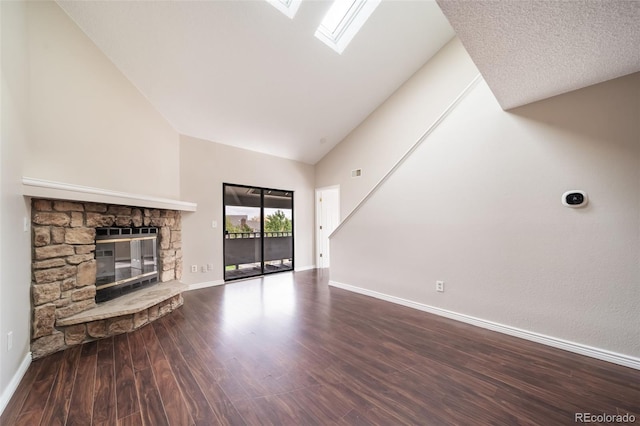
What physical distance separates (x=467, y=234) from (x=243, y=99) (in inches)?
148

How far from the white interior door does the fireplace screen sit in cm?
358

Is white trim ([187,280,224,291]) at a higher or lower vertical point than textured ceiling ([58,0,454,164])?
lower

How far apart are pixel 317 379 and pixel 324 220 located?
466 centimetres

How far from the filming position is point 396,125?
4477 millimetres

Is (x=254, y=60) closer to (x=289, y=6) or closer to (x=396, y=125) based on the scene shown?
(x=289, y=6)

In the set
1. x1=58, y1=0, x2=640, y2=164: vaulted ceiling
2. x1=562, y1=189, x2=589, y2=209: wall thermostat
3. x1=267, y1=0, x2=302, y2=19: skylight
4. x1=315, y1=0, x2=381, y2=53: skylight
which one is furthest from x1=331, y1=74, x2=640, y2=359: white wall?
x1=267, y1=0, x2=302, y2=19: skylight

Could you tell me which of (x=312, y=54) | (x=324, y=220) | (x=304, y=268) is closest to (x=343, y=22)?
(x=312, y=54)

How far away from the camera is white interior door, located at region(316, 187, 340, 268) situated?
612 cm

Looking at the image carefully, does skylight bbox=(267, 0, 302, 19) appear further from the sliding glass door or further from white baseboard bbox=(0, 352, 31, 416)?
white baseboard bbox=(0, 352, 31, 416)

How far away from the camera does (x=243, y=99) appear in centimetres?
373

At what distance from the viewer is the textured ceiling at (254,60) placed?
2586 millimetres

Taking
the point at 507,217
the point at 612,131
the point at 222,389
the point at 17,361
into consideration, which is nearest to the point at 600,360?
the point at 507,217

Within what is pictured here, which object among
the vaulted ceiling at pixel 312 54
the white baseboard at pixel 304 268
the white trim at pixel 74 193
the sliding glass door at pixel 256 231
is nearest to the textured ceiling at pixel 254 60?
the vaulted ceiling at pixel 312 54

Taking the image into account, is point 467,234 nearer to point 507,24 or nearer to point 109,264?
point 507,24
